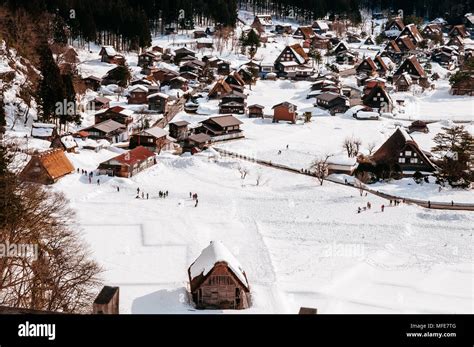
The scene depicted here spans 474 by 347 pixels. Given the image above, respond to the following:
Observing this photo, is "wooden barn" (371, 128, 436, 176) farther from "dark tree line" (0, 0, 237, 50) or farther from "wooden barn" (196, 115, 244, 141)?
"dark tree line" (0, 0, 237, 50)

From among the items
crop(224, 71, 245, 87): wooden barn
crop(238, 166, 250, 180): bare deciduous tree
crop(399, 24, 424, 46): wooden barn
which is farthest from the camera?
crop(399, 24, 424, 46): wooden barn

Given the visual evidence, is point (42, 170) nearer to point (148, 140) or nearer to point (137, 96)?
point (148, 140)

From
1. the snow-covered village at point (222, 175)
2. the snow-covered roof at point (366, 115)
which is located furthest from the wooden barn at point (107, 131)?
the snow-covered roof at point (366, 115)

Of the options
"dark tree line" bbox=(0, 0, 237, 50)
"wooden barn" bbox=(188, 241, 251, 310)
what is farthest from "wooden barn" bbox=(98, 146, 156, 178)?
"dark tree line" bbox=(0, 0, 237, 50)

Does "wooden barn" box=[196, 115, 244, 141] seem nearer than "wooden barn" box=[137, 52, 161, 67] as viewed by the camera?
Yes

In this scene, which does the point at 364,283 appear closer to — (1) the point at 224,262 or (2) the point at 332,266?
(2) the point at 332,266

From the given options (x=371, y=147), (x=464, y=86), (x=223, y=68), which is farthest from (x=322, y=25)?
(x=371, y=147)
